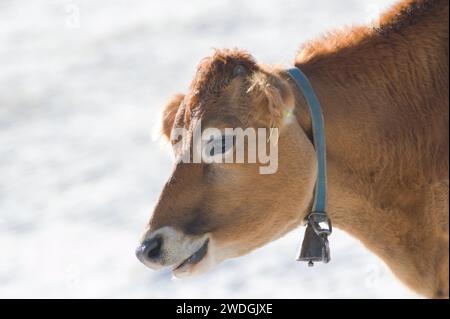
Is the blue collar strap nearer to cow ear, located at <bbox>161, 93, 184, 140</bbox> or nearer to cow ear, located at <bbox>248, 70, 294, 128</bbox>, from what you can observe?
cow ear, located at <bbox>248, 70, 294, 128</bbox>

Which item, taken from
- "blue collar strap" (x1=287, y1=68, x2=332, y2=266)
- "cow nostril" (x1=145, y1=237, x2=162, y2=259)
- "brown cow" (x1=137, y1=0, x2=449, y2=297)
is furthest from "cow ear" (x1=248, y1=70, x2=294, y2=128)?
"cow nostril" (x1=145, y1=237, x2=162, y2=259)

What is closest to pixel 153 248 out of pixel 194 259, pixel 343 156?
pixel 194 259

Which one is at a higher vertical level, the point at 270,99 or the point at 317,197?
the point at 270,99

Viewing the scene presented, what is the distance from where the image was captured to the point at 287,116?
18.9ft

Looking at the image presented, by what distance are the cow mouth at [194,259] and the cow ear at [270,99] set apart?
701mm

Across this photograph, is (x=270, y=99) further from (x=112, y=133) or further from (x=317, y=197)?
(x=112, y=133)

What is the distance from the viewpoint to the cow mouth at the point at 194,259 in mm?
5723

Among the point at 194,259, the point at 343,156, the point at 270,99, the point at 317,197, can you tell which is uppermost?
the point at 270,99

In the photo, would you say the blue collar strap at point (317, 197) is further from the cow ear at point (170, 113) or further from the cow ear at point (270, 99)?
the cow ear at point (170, 113)

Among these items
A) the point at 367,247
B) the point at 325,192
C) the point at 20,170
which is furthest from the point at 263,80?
the point at 20,170

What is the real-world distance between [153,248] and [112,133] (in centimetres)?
748

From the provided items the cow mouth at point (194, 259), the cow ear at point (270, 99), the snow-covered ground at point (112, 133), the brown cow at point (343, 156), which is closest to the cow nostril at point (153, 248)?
the brown cow at point (343, 156)

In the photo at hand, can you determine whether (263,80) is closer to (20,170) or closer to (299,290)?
(299,290)

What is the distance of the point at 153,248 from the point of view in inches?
223
